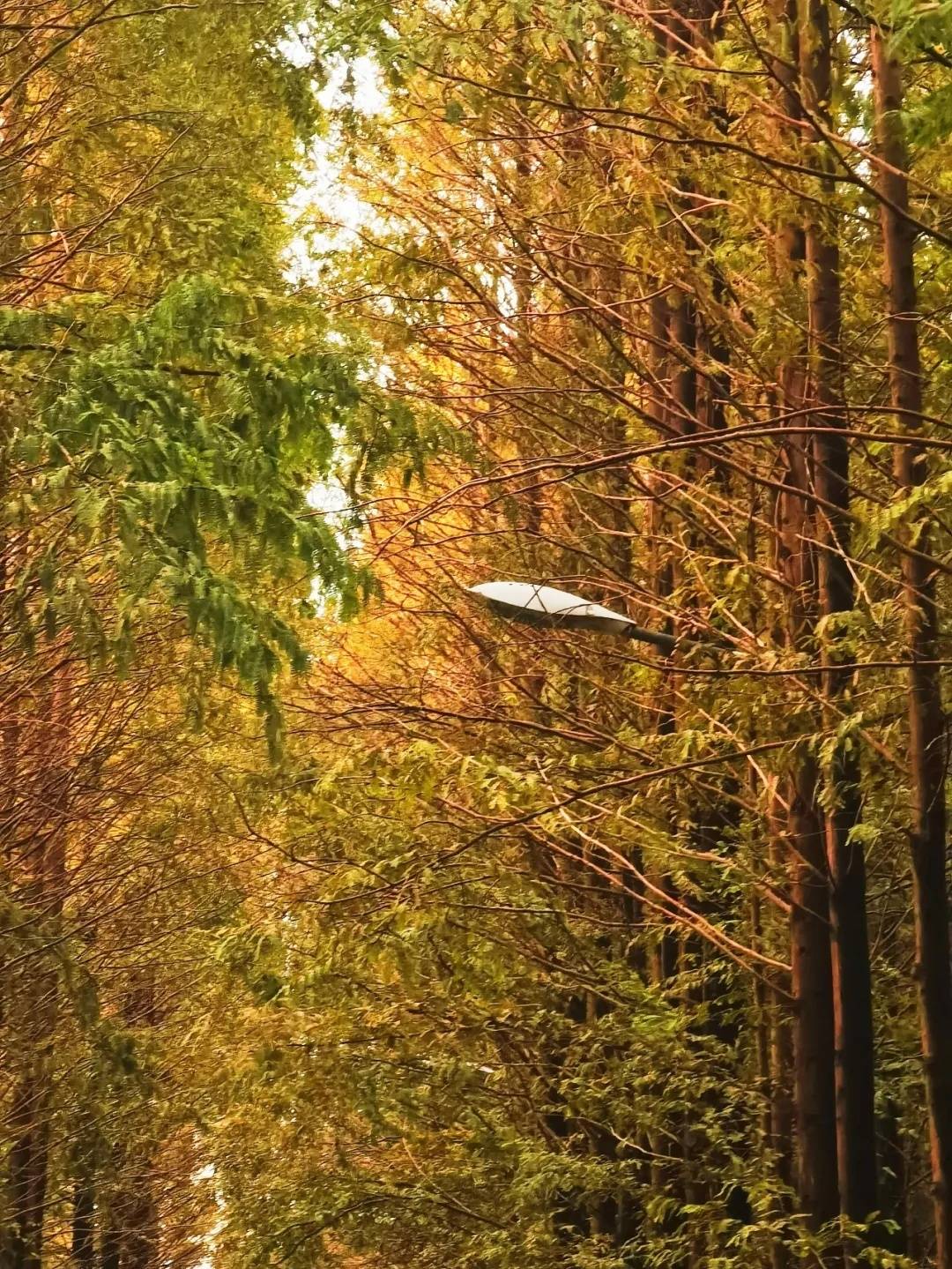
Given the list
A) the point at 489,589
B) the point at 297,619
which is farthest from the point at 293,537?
the point at 297,619

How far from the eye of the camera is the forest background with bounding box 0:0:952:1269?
5.30 m

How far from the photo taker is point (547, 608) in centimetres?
543

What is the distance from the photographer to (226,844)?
11.7m

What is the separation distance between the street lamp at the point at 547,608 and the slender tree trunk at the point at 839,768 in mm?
773

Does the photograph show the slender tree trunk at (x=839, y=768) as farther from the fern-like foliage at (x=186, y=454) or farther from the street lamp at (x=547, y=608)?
the fern-like foliage at (x=186, y=454)

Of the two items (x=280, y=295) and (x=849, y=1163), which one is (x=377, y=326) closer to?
(x=280, y=295)

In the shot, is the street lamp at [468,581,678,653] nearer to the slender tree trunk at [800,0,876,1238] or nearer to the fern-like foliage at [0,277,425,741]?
the fern-like foliage at [0,277,425,741]

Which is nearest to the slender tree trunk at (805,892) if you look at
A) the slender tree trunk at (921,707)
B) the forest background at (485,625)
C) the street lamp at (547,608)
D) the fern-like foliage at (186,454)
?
the forest background at (485,625)

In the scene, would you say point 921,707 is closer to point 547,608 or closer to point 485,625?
point 547,608

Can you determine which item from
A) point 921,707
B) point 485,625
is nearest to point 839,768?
point 921,707

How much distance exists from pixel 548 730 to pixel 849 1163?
236 cm

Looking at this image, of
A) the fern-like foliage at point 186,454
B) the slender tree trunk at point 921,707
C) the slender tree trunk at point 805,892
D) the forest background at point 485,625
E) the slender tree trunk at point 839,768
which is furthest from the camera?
the slender tree trunk at point 805,892

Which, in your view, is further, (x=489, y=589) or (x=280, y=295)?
(x=280, y=295)

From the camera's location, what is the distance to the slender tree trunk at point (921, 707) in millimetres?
4934
